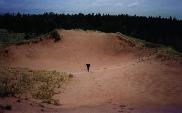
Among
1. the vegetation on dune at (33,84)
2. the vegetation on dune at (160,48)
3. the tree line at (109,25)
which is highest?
the tree line at (109,25)

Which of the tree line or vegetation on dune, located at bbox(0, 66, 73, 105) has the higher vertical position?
the tree line

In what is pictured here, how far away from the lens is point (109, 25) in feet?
176

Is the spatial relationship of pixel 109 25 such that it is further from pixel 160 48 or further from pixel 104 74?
pixel 104 74

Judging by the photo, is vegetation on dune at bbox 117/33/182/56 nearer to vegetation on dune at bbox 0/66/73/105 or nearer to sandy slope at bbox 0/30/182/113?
sandy slope at bbox 0/30/182/113

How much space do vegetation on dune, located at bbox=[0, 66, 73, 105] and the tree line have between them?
29.2 m

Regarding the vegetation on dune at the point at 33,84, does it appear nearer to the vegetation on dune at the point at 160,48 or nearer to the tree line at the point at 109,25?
the vegetation on dune at the point at 160,48

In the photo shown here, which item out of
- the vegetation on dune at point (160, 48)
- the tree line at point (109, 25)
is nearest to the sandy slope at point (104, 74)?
the vegetation on dune at point (160, 48)

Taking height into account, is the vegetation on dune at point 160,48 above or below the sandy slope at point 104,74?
above

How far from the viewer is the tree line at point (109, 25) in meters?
54.5

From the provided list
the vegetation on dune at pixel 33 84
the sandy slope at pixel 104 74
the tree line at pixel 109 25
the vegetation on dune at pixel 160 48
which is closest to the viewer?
the sandy slope at pixel 104 74

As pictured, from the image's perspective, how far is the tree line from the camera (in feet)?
179

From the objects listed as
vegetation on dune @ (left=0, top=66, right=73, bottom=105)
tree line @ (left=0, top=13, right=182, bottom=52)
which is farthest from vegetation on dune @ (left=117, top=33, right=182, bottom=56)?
tree line @ (left=0, top=13, right=182, bottom=52)

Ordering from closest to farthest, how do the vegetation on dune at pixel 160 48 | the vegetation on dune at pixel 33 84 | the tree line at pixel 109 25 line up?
the vegetation on dune at pixel 33 84
the vegetation on dune at pixel 160 48
the tree line at pixel 109 25

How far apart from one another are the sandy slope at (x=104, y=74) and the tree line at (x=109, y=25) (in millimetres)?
17645
